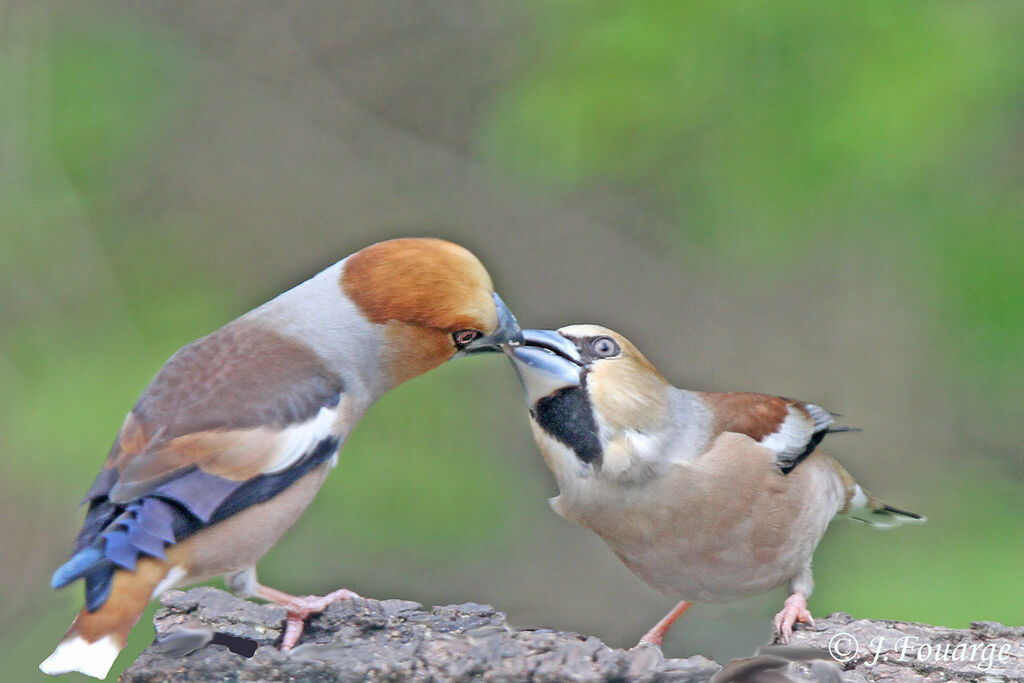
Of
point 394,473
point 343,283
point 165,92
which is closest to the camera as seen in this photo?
point 343,283

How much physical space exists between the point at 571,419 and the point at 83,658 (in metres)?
1.28

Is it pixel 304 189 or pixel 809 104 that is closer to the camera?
pixel 809 104

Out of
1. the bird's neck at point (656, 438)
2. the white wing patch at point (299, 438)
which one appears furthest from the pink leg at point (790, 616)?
the white wing patch at point (299, 438)

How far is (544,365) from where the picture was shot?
338 cm

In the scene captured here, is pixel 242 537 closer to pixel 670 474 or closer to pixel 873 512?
pixel 670 474

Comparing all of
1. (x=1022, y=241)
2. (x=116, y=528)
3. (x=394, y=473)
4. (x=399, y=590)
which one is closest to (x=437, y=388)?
(x=394, y=473)

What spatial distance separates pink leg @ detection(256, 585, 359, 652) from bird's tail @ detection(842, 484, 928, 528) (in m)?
1.73

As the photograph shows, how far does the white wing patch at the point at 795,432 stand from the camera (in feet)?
13.0

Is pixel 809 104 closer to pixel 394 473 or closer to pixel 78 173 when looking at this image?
pixel 394 473

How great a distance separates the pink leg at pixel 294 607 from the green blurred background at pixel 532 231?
220 cm

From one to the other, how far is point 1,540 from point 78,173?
→ 5.72 feet

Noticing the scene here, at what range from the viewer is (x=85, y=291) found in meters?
6.29

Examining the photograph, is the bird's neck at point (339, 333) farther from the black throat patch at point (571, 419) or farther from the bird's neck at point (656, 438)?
the bird's neck at point (656, 438)

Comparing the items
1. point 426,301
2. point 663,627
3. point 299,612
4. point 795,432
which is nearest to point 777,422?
point 795,432
